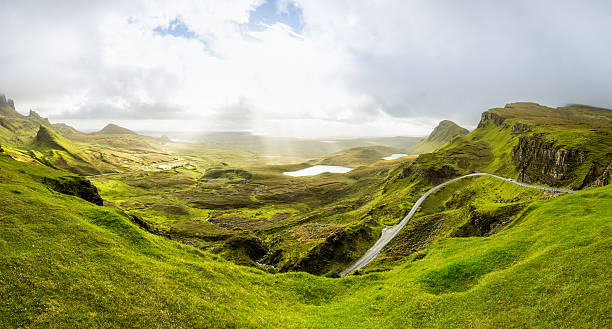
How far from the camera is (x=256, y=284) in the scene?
40906 mm

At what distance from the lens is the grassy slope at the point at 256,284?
22.9 m

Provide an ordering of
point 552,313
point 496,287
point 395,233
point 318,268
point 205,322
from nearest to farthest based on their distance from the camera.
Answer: point 552,313, point 205,322, point 496,287, point 318,268, point 395,233

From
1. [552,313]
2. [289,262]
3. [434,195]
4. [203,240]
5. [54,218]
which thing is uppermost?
[54,218]

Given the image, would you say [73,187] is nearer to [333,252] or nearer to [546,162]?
[333,252]

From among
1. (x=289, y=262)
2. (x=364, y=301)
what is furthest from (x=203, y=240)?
(x=364, y=301)

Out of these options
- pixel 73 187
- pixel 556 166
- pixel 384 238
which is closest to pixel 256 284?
pixel 384 238

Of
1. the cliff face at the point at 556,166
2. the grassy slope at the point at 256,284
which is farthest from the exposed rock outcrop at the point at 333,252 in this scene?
the cliff face at the point at 556,166

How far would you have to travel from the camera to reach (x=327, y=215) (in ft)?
586

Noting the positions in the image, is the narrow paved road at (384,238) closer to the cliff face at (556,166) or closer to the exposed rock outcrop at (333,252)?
the exposed rock outcrop at (333,252)

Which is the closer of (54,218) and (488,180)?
(54,218)

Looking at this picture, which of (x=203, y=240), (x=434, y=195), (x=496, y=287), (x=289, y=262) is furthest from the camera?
(x=434, y=195)

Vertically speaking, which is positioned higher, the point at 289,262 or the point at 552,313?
the point at 552,313

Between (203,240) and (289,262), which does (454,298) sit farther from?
(203,240)

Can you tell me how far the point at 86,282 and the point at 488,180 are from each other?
6350 inches
